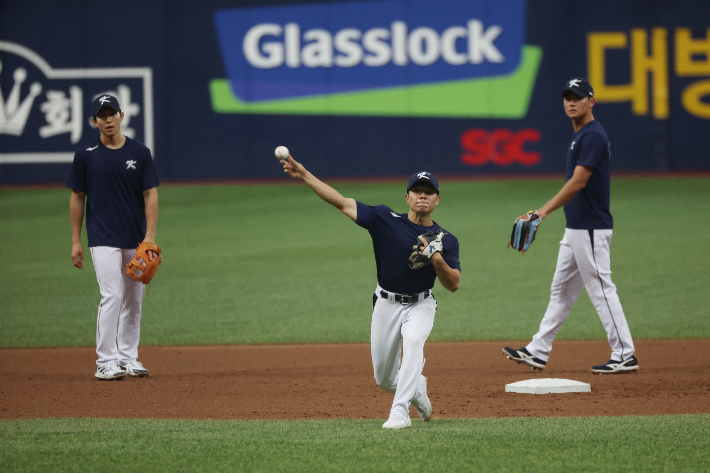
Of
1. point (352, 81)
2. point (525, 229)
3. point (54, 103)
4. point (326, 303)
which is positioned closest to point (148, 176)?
point (525, 229)

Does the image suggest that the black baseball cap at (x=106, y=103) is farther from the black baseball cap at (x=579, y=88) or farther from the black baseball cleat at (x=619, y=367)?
the black baseball cleat at (x=619, y=367)

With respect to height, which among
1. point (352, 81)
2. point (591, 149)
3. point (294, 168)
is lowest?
point (294, 168)

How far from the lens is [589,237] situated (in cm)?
697

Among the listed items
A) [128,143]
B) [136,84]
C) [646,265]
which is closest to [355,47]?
[136,84]

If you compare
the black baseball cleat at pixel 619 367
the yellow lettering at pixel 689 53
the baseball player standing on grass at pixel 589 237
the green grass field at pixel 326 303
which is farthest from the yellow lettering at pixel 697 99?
the black baseball cleat at pixel 619 367

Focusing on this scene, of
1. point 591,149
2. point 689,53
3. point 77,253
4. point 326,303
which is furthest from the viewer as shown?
point 689,53

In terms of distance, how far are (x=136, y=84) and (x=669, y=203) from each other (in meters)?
11.8

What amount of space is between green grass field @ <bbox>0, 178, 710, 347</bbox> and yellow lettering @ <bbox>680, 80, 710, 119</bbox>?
1552 mm

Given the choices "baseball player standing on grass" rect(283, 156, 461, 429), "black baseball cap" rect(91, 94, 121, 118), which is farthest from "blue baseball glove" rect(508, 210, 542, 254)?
"black baseball cap" rect(91, 94, 121, 118)

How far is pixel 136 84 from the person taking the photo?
69.4 feet

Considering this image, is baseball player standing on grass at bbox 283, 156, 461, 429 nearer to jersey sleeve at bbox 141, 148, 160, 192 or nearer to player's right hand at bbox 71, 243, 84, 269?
jersey sleeve at bbox 141, 148, 160, 192

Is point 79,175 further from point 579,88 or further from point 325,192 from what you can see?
point 579,88

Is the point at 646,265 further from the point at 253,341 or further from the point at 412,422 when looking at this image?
the point at 412,422

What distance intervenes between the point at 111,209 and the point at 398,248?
2.64 metres
